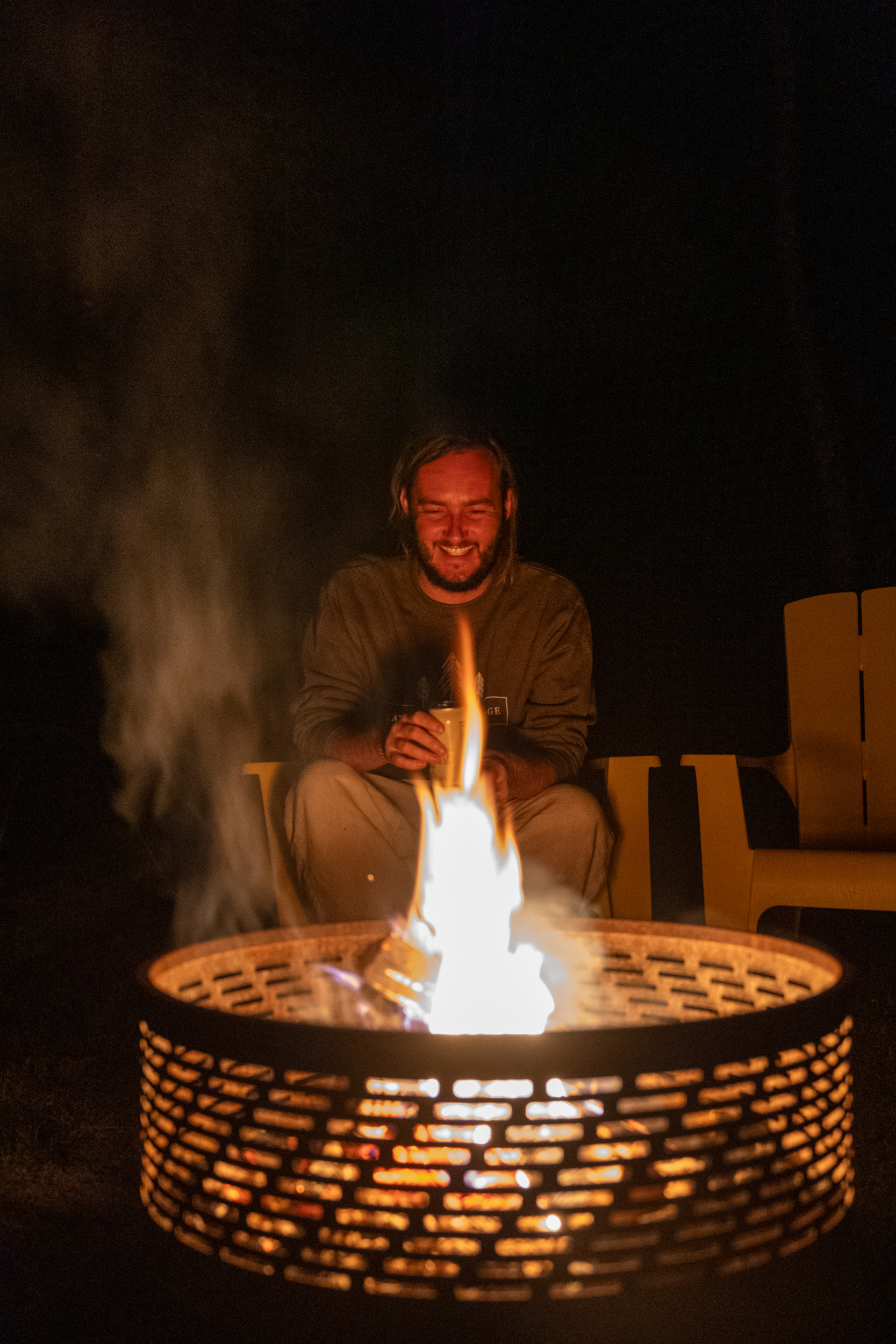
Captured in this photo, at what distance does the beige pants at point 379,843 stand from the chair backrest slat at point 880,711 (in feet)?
3.00

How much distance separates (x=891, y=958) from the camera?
3.39 m

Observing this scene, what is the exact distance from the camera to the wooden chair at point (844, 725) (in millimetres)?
2951

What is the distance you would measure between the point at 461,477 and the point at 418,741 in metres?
0.90

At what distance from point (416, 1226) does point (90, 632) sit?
3.24 m

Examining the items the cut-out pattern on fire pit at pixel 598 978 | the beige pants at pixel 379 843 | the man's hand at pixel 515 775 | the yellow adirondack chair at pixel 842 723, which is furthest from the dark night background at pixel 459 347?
the cut-out pattern on fire pit at pixel 598 978

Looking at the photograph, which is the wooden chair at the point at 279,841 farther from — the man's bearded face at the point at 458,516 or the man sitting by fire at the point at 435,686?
the man's bearded face at the point at 458,516

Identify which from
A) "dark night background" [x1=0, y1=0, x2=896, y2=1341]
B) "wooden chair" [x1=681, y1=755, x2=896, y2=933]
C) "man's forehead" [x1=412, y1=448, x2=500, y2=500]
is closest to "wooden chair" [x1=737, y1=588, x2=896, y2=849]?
"wooden chair" [x1=681, y1=755, x2=896, y2=933]

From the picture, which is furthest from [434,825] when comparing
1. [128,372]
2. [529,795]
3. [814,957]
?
[128,372]

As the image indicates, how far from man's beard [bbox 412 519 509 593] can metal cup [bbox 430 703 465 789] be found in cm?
80

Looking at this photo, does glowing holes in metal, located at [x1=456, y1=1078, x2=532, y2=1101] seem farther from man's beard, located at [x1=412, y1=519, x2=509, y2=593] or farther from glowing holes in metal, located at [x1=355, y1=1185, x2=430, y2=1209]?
man's beard, located at [x1=412, y1=519, x2=509, y2=593]

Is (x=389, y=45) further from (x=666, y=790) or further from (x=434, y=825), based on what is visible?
(x=434, y=825)

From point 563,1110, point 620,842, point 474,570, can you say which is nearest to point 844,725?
point 620,842

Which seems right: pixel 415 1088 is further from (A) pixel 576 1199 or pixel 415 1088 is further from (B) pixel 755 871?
(B) pixel 755 871

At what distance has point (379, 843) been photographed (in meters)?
2.43
